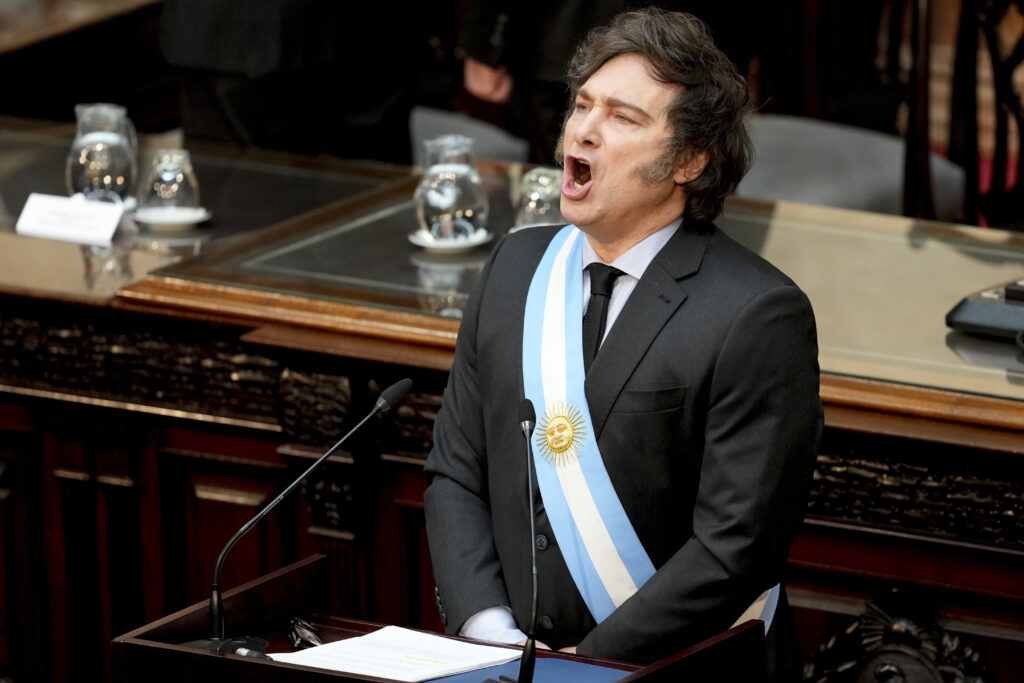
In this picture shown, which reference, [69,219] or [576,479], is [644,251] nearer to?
[576,479]

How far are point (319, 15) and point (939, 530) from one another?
7.41 ft

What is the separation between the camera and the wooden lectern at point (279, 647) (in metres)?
1.42

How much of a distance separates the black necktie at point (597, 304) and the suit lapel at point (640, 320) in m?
0.03

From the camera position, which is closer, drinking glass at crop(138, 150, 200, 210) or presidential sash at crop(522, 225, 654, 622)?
presidential sash at crop(522, 225, 654, 622)

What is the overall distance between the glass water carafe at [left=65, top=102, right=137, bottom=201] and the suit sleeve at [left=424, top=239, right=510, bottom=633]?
1.34 metres

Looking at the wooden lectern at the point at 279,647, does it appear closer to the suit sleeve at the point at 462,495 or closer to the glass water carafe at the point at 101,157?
the suit sleeve at the point at 462,495

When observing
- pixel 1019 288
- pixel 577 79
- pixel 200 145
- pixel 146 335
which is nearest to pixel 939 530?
pixel 1019 288

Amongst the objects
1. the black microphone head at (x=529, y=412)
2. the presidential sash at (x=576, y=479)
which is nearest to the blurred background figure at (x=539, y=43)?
the presidential sash at (x=576, y=479)

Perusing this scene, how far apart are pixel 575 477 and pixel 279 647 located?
37 centimetres

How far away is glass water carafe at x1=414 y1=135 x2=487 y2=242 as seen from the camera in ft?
8.95

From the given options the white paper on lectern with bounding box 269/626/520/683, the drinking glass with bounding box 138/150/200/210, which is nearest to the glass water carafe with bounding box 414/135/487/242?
the drinking glass with bounding box 138/150/200/210

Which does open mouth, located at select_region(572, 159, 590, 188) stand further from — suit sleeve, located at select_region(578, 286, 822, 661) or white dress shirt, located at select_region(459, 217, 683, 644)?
suit sleeve, located at select_region(578, 286, 822, 661)

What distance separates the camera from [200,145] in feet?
11.9

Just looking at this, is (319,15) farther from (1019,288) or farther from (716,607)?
(716,607)
